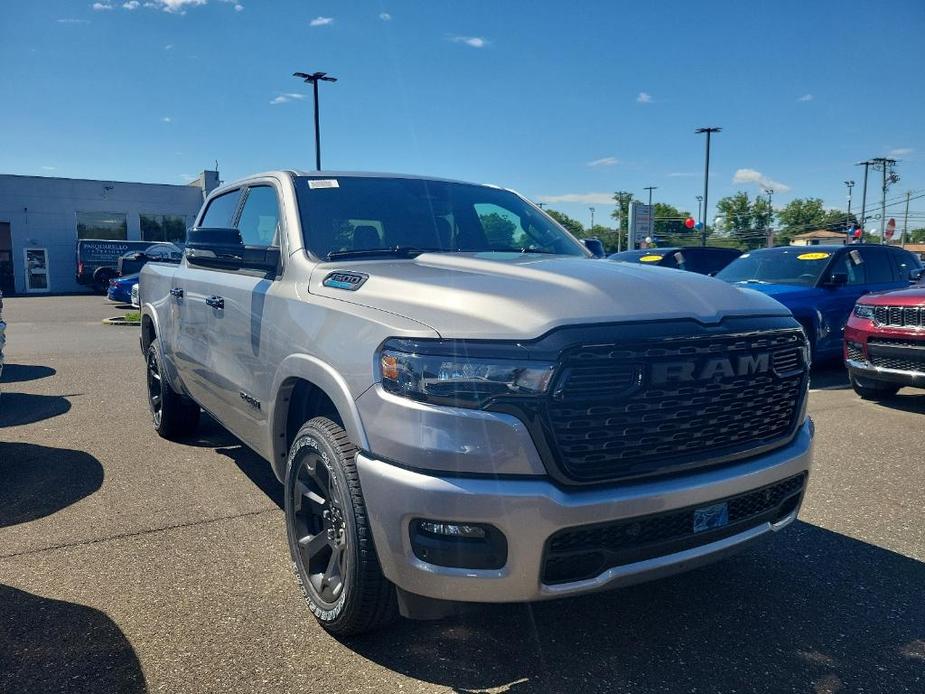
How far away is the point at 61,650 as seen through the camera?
2740 millimetres

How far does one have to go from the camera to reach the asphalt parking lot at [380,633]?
2596mm

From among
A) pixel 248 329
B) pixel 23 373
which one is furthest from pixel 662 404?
pixel 23 373

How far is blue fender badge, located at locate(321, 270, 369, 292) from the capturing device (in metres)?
2.93

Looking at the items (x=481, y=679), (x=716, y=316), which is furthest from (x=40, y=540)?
(x=716, y=316)

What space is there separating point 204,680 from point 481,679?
983 millimetres

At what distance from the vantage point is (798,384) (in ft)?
9.53

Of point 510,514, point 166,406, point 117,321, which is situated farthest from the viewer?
point 117,321

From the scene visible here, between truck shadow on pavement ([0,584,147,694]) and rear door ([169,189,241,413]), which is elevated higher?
rear door ([169,189,241,413])

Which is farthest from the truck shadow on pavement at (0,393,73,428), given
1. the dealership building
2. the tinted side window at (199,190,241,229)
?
the dealership building

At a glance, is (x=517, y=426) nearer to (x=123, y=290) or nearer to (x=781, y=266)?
(x=781, y=266)

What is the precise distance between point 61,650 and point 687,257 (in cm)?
1334

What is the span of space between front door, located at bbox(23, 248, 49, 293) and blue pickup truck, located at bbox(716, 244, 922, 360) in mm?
32489

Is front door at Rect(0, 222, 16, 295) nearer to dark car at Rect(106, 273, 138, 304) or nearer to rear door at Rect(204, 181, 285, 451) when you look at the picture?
dark car at Rect(106, 273, 138, 304)

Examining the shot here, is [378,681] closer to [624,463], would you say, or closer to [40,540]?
[624,463]
